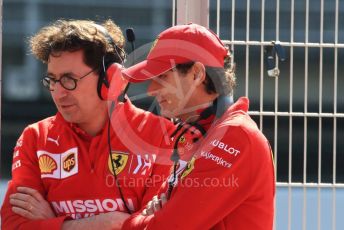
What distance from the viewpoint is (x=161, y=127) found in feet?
10.1

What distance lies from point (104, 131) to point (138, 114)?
0.50ft

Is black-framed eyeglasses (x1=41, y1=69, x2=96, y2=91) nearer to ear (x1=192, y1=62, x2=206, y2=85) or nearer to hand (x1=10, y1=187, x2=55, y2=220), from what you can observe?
hand (x1=10, y1=187, x2=55, y2=220)

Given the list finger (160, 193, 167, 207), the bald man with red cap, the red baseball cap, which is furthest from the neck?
finger (160, 193, 167, 207)

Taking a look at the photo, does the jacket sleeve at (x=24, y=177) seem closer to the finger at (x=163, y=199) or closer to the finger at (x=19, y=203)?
the finger at (x=19, y=203)

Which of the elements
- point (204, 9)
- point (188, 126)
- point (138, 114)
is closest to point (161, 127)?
point (138, 114)

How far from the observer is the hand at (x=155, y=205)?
8.80ft

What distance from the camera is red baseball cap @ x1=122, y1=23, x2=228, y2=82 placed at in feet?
8.63

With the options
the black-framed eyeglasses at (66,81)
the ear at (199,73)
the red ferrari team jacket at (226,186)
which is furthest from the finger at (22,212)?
the ear at (199,73)

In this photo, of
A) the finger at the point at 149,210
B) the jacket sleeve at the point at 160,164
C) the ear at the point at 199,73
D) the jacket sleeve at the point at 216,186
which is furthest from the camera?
the jacket sleeve at the point at 160,164

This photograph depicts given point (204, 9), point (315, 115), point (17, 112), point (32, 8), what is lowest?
point (17, 112)

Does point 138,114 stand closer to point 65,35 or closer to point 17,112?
point 65,35

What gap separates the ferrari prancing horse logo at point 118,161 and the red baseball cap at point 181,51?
386mm

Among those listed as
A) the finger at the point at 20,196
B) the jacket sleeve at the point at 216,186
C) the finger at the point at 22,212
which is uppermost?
the jacket sleeve at the point at 216,186

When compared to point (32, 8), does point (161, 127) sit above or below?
above
